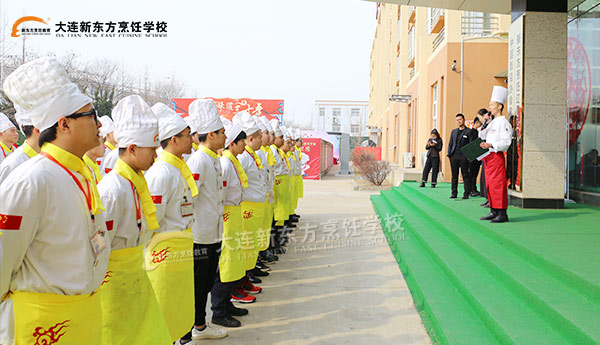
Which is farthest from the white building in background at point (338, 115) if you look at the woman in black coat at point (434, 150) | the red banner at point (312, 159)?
the woman in black coat at point (434, 150)

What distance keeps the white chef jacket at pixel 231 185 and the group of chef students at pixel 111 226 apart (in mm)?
13

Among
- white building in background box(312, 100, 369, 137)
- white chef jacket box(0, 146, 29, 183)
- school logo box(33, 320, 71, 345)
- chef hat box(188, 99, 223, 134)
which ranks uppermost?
white building in background box(312, 100, 369, 137)

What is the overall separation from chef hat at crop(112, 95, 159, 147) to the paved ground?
222 centimetres

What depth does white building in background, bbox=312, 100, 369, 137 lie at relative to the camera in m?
90.4

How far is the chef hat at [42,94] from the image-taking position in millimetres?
2018

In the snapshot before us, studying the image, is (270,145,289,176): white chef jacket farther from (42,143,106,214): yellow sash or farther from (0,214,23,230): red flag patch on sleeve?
(0,214,23,230): red flag patch on sleeve

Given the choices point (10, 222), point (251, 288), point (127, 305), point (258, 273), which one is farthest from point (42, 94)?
point (258, 273)

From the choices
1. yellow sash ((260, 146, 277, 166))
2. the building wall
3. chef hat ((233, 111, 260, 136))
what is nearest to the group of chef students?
chef hat ((233, 111, 260, 136))

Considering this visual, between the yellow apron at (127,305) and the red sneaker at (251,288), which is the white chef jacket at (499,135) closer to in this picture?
the red sneaker at (251,288)

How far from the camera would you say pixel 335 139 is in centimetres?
4162

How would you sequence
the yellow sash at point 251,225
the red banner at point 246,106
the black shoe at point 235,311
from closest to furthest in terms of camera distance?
the black shoe at point 235,311 < the yellow sash at point 251,225 < the red banner at point 246,106

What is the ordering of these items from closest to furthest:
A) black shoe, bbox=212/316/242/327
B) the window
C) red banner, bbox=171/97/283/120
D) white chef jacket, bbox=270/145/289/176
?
black shoe, bbox=212/316/242/327, white chef jacket, bbox=270/145/289/176, the window, red banner, bbox=171/97/283/120

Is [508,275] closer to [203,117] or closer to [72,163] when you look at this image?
[203,117]

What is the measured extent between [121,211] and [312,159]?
23.2 metres
